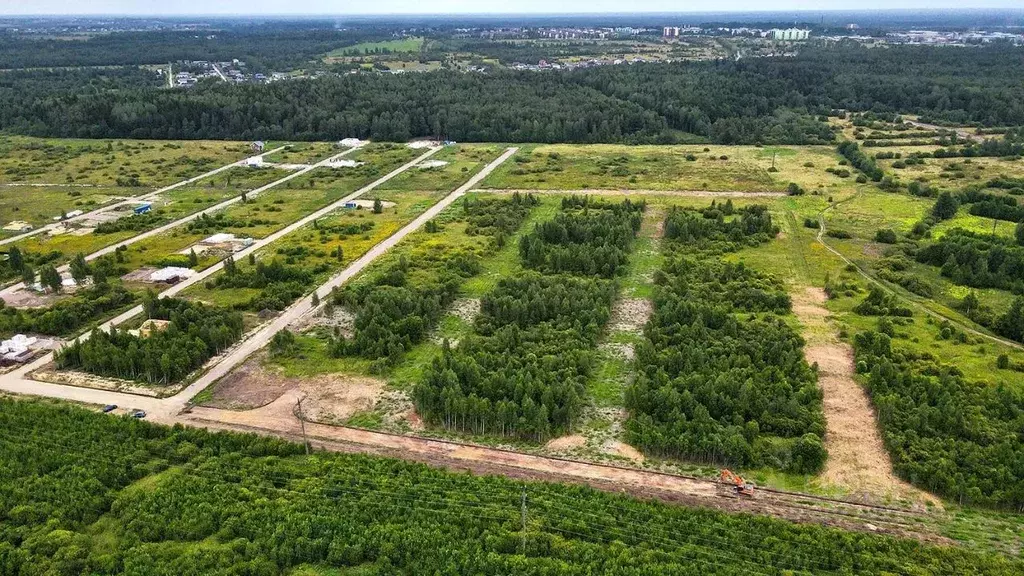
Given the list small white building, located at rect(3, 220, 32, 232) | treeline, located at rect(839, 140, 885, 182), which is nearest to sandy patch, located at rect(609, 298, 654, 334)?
treeline, located at rect(839, 140, 885, 182)

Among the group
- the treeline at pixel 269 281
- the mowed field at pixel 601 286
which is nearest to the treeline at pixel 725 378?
the mowed field at pixel 601 286

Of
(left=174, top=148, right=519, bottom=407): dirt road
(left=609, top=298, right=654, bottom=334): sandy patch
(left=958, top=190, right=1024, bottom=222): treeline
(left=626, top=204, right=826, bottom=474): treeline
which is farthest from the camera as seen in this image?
(left=958, top=190, right=1024, bottom=222): treeline

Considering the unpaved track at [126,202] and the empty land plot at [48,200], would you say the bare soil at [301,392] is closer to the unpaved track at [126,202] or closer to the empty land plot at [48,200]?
the unpaved track at [126,202]

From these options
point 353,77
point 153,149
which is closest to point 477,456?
point 153,149

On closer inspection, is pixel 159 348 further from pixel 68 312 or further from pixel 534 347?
pixel 534 347

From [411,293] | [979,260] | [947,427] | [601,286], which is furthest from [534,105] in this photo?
[947,427]

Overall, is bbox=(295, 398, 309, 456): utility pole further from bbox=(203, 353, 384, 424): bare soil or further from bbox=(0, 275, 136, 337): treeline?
bbox=(0, 275, 136, 337): treeline
